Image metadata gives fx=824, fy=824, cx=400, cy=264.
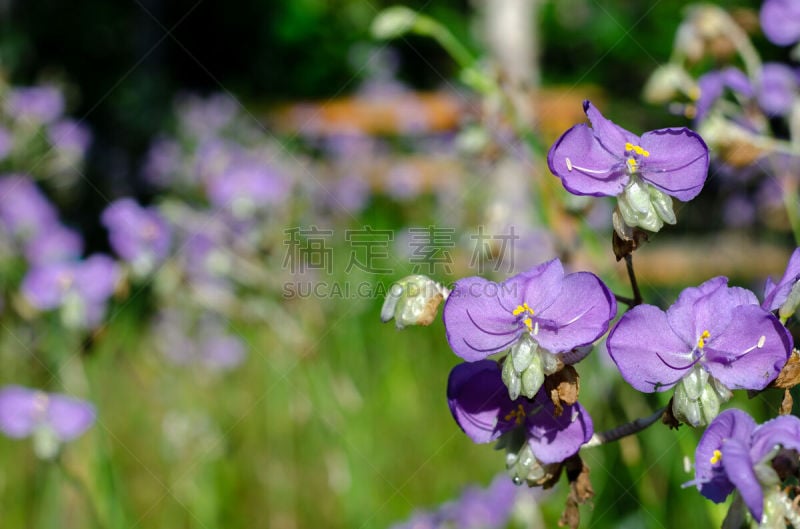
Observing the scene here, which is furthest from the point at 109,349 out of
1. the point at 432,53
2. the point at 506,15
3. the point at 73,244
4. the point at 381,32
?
the point at 432,53

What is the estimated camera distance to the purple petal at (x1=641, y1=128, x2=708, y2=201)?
1.94 feet

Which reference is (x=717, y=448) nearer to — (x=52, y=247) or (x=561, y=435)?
(x=561, y=435)

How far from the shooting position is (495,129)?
4.98ft

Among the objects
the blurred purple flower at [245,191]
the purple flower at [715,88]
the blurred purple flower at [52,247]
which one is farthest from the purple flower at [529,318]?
Result: the blurred purple flower at [52,247]

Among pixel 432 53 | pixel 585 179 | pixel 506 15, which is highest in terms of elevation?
pixel 585 179

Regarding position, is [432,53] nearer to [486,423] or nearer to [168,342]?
[168,342]

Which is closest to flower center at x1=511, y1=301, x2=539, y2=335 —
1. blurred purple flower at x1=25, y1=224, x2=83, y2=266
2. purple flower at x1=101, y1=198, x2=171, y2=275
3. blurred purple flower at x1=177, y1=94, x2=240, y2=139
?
purple flower at x1=101, y1=198, x2=171, y2=275

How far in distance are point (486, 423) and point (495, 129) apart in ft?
3.16

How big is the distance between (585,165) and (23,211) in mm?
2096

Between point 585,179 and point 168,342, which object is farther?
point 168,342

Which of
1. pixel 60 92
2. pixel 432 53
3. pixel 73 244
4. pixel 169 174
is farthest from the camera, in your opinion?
pixel 432 53

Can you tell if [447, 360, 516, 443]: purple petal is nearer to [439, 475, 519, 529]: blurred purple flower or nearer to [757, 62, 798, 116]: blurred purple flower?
[439, 475, 519, 529]: blurred purple flower

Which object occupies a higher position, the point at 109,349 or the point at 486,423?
the point at 486,423

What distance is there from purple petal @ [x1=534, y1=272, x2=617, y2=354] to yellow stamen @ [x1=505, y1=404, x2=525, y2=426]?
0.24 ft
